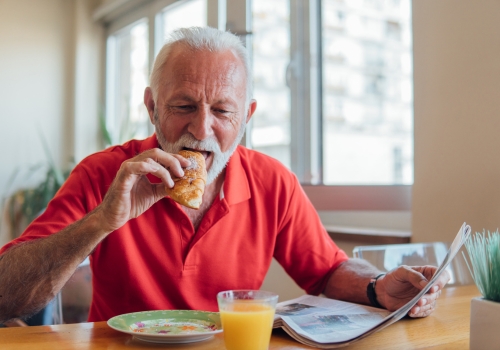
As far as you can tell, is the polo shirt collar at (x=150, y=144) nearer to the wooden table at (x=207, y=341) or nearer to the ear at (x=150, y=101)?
the ear at (x=150, y=101)

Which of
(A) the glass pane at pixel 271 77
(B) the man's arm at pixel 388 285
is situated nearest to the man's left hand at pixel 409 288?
(B) the man's arm at pixel 388 285

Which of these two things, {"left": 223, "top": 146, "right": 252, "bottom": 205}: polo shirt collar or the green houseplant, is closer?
{"left": 223, "top": 146, "right": 252, "bottom": 205}: polo shirt collar

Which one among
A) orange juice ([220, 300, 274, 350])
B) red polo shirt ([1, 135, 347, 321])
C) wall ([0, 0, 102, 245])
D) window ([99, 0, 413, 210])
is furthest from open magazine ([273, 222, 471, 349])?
wall ([0, 0, 102, 245])

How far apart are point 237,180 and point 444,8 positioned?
929 millimetres

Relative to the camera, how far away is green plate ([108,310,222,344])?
98 cm

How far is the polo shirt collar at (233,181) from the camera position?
1.58 m

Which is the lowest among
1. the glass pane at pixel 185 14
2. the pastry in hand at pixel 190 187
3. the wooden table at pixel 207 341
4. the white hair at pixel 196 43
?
the wooden table at pixel 207 341

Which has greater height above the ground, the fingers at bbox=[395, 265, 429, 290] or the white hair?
the white hair

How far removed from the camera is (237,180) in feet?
5.33

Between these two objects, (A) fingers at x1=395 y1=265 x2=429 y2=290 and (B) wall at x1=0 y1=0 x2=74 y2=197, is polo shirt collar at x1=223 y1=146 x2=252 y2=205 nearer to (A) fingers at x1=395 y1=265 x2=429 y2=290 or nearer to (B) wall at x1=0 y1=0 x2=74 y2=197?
(A) fingers at x1=395 y1=265 x2=429 y2=290

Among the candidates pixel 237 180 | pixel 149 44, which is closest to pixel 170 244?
pixel 237 180

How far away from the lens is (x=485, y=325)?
0.89 meters

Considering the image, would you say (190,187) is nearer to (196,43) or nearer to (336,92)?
(196,43)

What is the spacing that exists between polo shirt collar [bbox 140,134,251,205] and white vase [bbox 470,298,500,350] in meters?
0.81
